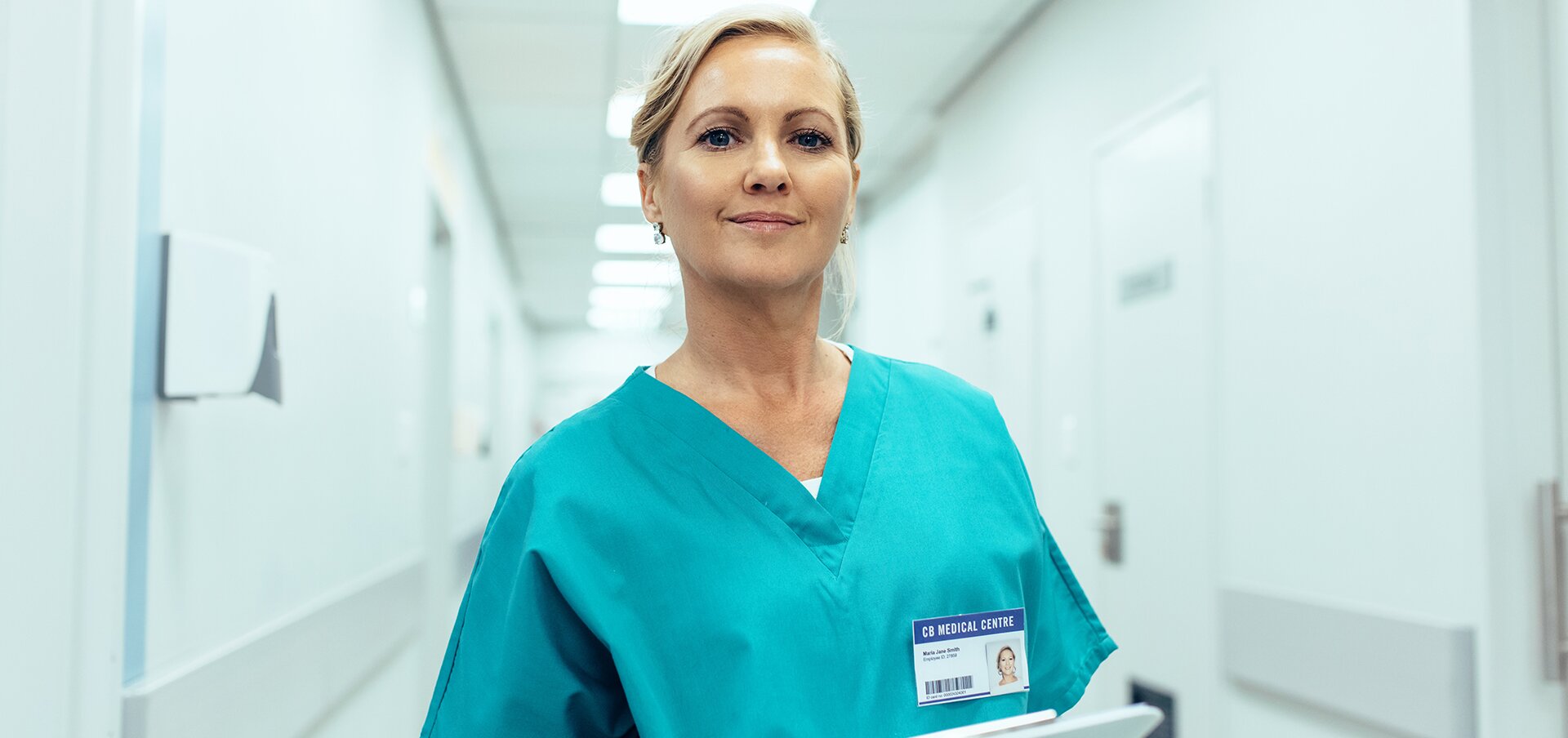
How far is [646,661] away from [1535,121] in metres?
1.65

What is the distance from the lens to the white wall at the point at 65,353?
1053mm

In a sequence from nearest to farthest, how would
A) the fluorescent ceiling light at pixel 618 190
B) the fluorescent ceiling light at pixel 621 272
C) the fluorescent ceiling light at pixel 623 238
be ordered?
the fluorescent ceiling light at pixel 618 190, the fluorescent ceiling light at pixel 623 238, the fluorescent ceiling light at pixel 621 272

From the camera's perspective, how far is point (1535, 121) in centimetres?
176

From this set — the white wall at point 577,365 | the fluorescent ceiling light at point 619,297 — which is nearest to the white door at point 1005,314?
the fluorescent ceiling light at point 619,297

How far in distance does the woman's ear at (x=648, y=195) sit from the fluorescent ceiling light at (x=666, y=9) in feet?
7.93

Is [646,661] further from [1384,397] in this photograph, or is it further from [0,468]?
[1384,397]

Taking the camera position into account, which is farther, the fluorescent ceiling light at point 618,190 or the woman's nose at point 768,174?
the fluorescent ceiling light at point 618,190

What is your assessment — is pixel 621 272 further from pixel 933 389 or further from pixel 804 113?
pixel 804 113

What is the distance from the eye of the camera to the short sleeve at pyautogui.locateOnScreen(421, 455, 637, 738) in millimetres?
933

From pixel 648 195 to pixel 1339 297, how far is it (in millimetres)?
1523

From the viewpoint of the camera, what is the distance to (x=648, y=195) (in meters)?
1.13

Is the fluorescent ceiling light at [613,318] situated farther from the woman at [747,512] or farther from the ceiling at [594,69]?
the woman at [747,512]

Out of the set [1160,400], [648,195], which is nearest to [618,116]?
[1160,400]

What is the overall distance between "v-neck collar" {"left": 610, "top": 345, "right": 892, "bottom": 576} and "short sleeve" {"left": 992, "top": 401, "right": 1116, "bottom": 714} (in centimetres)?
17
